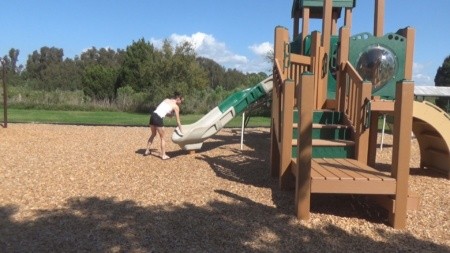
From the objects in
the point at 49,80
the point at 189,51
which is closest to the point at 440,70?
the point at 189,51

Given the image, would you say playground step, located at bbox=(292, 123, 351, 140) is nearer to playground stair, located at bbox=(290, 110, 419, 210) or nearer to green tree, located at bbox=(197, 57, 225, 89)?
playground stair, located at bbox=(290, 110, 419, 210)

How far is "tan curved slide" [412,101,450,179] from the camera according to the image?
7648 millimetres

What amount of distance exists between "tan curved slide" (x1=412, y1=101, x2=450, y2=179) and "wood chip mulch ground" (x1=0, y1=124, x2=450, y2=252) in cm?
27

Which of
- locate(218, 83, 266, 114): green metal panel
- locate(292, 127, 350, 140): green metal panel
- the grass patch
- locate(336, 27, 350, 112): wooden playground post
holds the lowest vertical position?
the grass patch

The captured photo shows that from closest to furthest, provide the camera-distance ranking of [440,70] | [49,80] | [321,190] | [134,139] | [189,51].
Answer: [321,190]
[134,139]
[189,51]
[440,70]
[49,80]

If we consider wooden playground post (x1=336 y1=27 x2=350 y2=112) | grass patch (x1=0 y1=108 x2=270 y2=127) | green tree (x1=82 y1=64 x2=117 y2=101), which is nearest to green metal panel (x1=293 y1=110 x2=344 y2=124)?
wooden playground post (x1=336 y1=27 x2=350 y2=112)

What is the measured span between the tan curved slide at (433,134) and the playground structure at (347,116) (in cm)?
2

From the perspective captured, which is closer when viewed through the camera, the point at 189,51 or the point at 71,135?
the point at 71,135

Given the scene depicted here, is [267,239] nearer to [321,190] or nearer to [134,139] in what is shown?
[321,190]

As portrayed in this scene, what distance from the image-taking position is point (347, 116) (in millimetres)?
7000

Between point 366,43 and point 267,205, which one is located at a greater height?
point 366,43

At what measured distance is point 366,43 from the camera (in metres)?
8.10

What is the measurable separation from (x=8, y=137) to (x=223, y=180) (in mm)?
7375

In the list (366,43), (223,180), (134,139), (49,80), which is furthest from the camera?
(49,80)
